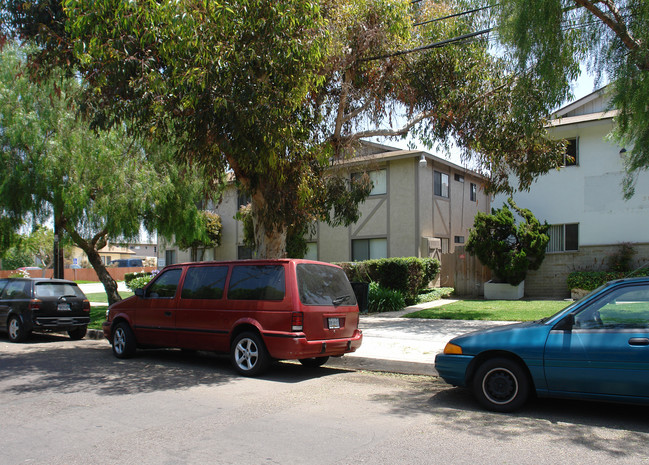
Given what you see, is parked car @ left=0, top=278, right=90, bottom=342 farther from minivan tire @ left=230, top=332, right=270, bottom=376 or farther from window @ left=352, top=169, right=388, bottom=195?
window @ left=352, top=169, right=388, bottom=195

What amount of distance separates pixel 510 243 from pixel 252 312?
12.8 m

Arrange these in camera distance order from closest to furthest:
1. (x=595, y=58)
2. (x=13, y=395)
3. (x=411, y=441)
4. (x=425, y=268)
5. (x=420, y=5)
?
1. (x=411, y=441)
2. (x=13, y=395)
3. (x=595, y=58)
4. (x=420, y=5)
5. (x=425, y=268)

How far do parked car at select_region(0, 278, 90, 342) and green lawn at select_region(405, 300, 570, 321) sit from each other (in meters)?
8.58

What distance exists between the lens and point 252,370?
841 centimetres

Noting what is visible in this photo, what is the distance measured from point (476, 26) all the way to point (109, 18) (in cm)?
830

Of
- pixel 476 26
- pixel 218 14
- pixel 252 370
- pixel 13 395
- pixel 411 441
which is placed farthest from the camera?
pixel 476 26

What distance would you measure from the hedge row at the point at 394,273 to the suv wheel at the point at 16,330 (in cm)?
947

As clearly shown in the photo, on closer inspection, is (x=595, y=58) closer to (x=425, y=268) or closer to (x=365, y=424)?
(x=365, y=424)

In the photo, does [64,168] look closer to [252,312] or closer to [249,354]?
[252,312]

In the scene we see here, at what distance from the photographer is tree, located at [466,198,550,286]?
60.1 feet

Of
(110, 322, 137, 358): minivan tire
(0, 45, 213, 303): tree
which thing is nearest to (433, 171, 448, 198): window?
(0, 45, 213, 303): tree

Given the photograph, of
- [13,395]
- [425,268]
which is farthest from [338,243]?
[13,395]

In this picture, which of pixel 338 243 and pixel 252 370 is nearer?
pixel 252 370

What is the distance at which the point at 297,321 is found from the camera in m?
8.12
